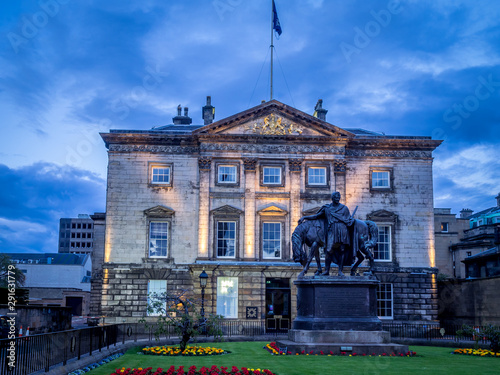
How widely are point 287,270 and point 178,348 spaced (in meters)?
18.8

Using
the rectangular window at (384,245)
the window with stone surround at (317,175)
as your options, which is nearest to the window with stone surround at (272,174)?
the window with stone surround at (317,175)

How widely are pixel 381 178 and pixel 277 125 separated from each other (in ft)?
28.3

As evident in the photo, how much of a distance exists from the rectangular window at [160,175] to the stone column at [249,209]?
5.60 metres

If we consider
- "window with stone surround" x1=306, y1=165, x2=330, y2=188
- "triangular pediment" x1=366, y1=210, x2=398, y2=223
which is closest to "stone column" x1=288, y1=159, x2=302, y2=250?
"window with stone surround" x1=306, y1=165, x2=330, y2=188

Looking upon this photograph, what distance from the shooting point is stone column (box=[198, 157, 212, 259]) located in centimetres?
3991

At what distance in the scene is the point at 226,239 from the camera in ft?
133

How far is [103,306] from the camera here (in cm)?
3950

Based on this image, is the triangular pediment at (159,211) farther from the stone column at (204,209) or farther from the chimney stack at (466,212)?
the chimney stack at (466,212)

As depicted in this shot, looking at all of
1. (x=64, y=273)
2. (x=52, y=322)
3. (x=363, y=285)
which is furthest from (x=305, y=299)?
(x=64, y=273)

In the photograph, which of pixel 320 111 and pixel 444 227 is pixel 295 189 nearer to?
pixel 320 111

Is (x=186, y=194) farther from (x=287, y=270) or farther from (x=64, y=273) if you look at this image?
(x=64, y=273)

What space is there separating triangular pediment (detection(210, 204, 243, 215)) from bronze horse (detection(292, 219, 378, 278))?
17.7 metres

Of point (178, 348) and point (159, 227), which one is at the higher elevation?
point (159, 227)

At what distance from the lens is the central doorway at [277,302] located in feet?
131
